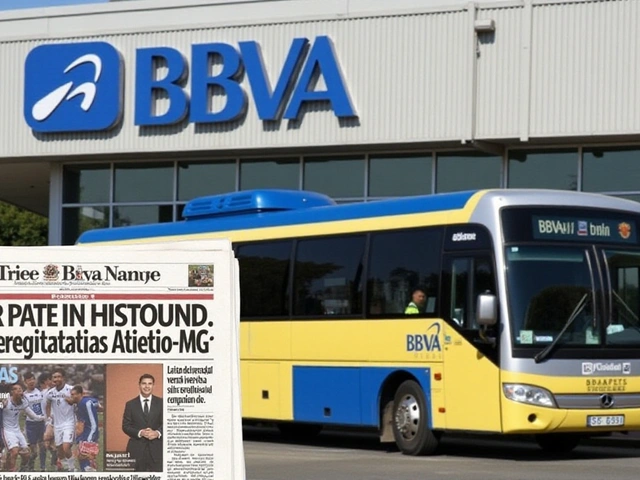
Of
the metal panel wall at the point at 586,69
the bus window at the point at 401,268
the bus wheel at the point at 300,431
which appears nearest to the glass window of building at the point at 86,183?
the metal panel wall at the point at 586,69

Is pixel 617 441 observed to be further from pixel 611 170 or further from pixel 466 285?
pixel 611 170

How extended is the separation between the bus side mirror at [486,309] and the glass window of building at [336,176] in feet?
42.2

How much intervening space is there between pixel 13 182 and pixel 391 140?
12.4m

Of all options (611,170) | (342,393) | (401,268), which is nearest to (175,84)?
(611,170)

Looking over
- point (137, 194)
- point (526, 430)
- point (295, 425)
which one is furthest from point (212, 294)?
point (137, 194)

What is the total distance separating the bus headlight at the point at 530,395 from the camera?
47.9 feet

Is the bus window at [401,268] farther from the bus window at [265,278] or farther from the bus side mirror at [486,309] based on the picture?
the bus window at [265,278]

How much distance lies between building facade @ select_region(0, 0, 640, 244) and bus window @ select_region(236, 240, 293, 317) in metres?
7.43

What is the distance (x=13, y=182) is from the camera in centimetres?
3541

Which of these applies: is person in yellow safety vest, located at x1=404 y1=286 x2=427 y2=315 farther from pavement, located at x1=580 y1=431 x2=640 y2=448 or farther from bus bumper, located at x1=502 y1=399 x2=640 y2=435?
pavement, located at x1=580 y1=431 x2=640 y2=448

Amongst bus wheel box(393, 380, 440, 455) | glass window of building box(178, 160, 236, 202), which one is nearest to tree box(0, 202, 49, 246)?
glass window of building box(178, 160, 236, 202)

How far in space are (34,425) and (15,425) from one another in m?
0.08

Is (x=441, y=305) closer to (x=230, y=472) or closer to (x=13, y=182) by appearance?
(x=230, y=472)

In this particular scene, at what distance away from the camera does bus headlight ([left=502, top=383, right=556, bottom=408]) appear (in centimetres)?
1461
